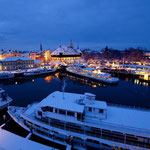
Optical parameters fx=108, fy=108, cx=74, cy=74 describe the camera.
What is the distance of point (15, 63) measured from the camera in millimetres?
72688

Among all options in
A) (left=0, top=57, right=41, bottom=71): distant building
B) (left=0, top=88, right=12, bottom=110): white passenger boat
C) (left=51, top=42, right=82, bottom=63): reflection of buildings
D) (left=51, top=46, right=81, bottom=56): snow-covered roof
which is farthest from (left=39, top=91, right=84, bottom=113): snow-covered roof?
(left=51, top=46, right=81, bottom=56): snow-covered roof

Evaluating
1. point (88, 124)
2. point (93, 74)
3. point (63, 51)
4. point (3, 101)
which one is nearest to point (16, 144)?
point (88, 124)

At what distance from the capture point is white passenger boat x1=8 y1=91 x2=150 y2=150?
44.4ft

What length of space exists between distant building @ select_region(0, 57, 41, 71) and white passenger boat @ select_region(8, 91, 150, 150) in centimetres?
6339

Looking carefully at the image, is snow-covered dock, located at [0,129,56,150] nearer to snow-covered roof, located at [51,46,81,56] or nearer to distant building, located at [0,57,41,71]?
distant building, located at [0,57,41,71]

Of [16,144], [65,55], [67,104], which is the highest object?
[65,55]

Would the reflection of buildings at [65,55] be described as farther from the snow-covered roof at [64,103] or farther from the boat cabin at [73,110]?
the boat cabin at [73,110]

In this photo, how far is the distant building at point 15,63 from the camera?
2702 inches

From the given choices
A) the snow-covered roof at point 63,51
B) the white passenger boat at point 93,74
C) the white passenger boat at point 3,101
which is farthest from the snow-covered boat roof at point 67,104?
the snow-covered roof at point 63,51

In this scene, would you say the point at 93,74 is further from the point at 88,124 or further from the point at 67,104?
the point at 88,124

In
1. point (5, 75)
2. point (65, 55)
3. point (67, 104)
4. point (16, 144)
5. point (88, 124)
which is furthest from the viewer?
point (65, 55)

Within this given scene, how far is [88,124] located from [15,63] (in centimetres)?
7303

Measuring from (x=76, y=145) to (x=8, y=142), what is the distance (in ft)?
27.4

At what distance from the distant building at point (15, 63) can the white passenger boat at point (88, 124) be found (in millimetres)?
63389
